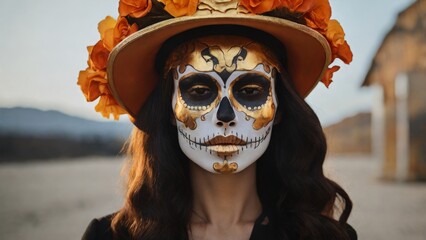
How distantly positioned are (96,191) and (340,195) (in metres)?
13.9

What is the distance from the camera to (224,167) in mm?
3389

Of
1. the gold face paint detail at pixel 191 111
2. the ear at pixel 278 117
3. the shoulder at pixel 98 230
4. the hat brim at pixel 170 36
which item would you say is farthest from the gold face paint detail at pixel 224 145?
the shoulder at pixel 98 230

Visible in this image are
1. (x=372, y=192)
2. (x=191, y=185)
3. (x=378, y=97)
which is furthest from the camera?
(x=378, y=97)

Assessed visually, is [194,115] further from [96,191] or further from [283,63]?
[96,191]

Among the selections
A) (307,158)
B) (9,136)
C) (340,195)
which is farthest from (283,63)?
(9,136)

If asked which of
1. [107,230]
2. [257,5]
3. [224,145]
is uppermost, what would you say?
[257,5]

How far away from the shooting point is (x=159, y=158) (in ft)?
11.6

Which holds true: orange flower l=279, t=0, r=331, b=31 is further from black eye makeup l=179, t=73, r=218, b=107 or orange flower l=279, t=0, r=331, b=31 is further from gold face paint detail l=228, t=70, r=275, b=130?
black eye makeup l=179, t=73, r=218, b=107

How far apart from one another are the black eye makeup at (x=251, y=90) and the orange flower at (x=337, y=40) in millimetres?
444

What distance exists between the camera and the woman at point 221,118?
3385 millimetres

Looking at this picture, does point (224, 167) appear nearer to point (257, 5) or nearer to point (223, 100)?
point (223, 100)

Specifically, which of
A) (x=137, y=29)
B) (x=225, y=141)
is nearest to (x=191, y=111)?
(x=225, y=141)

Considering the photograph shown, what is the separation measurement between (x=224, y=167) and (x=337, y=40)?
0.97 m

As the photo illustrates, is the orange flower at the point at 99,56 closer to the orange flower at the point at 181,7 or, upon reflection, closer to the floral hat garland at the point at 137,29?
the floral hat garland at the point at 137,29
